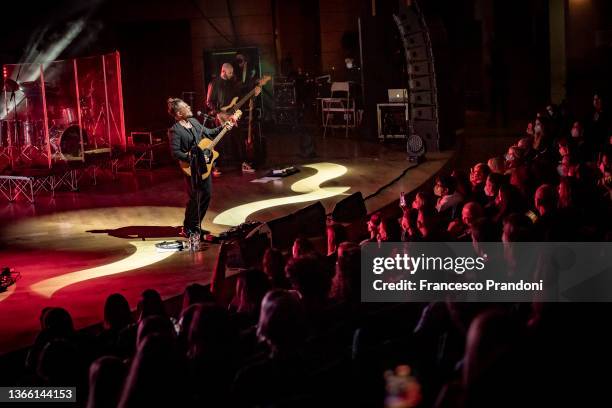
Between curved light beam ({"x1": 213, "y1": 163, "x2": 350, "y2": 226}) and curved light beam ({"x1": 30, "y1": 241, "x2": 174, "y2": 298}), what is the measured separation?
130 centimetres

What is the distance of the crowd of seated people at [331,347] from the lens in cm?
292

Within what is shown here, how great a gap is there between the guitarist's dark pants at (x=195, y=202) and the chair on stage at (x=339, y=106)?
8163 millimetres

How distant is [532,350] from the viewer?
9.68 ft

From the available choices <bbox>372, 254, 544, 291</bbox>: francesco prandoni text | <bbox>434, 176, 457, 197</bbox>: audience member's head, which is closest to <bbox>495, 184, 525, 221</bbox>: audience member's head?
<bbox>434, 176, 457, 197</bbox>: audience member's head

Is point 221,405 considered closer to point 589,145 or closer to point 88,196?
point 589,145

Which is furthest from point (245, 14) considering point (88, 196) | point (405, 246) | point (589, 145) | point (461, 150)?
point (405, 246)

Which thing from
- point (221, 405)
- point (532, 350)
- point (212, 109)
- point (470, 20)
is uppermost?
point (470, 20)

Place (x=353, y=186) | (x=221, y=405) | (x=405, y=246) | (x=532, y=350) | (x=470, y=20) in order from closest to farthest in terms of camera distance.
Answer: (x=532, y=350)
(x=221, y=405)
(x=405, y=246)
(x=353, y=186)
(x=470, y=20)

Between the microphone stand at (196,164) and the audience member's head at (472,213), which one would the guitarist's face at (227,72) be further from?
the audience member's head at (472,213)

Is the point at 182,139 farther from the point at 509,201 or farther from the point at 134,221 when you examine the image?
the point at 509,201

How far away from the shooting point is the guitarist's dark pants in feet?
28.8

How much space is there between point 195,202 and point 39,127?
7.67 meters

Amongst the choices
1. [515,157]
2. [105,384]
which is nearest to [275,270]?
[105,384]

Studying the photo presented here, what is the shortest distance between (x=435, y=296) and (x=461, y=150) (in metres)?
10.5
